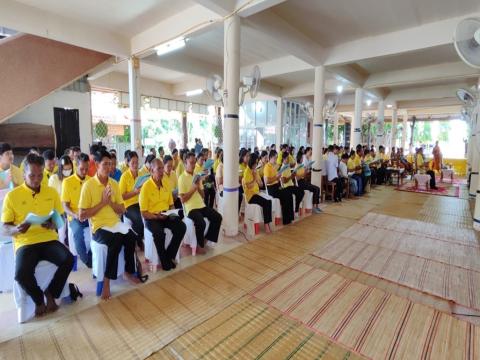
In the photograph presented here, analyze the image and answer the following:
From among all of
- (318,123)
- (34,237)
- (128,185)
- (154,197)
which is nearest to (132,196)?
(128,185)

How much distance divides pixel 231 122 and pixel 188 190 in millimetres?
1278

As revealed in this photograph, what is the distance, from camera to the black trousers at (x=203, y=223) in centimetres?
338

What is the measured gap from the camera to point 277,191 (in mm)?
4750

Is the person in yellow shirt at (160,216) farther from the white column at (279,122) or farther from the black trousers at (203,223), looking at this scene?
the white column at (279,122)

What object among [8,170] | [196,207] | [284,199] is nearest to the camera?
[8,170]

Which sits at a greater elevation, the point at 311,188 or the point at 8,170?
the point at 8,170

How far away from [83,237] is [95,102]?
8.61 meters

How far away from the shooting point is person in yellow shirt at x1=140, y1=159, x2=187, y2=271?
294 cm

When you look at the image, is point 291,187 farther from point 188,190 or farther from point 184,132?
point 184,132

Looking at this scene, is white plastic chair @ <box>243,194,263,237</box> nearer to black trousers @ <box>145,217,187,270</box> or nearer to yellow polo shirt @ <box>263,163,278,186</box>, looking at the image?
yellow polo shirt @ <box>263,163,278,186</box>

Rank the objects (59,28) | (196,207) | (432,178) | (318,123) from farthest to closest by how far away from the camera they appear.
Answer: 1. (432,178)
2. (318,123)
3. (59,28)
4. (196,207)

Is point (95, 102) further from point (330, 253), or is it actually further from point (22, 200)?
point (330, 253)

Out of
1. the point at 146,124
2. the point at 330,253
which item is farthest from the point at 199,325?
the point at 146,124

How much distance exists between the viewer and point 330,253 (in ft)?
11.8
